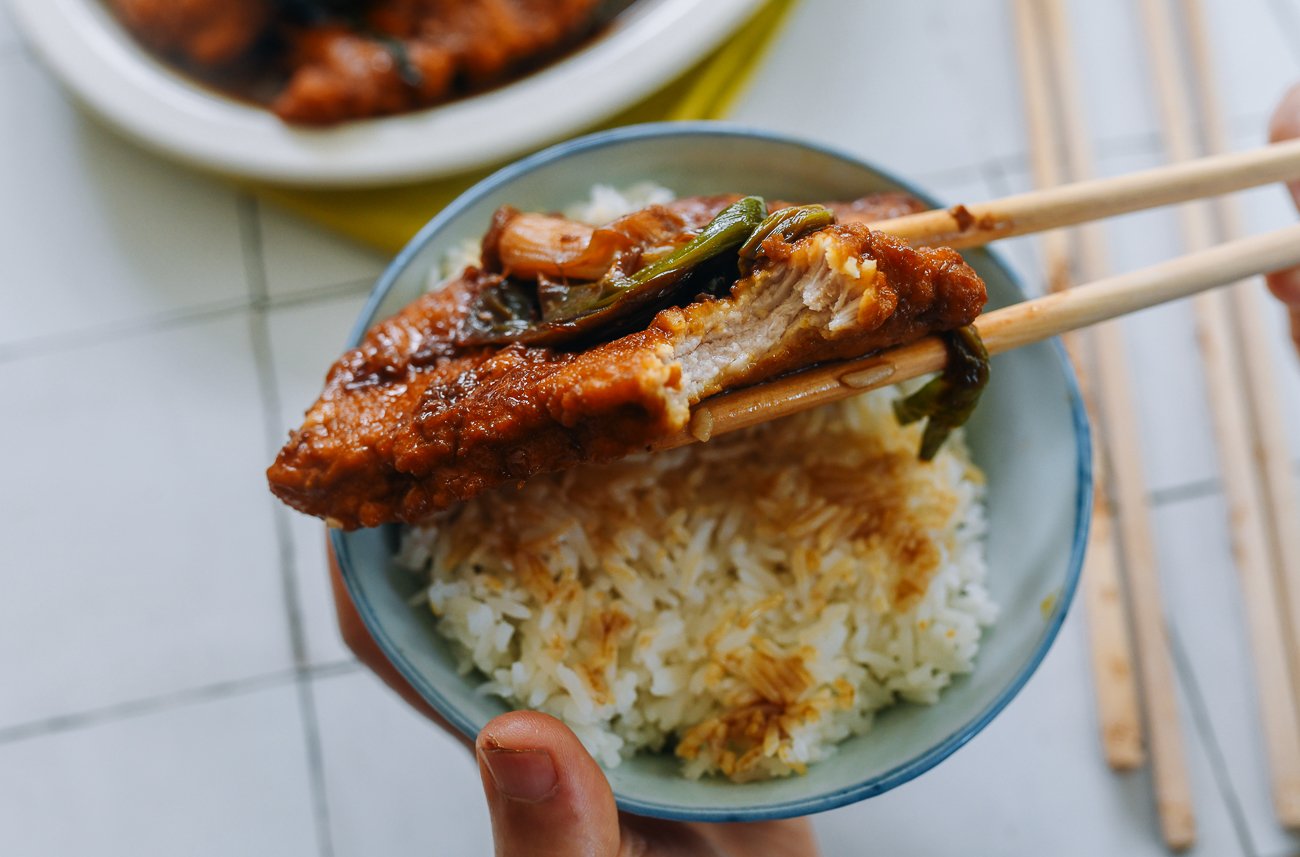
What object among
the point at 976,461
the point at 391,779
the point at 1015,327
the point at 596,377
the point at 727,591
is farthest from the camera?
the point at 391,779

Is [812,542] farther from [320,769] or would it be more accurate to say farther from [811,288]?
[320,769]

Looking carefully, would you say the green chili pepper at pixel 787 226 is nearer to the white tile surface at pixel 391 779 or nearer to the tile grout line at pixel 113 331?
the white tile surface at pixel 391 779

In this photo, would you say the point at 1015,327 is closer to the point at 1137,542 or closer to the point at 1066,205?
the point at 1066,205

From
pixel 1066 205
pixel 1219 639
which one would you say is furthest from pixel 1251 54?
pixel 1066 205

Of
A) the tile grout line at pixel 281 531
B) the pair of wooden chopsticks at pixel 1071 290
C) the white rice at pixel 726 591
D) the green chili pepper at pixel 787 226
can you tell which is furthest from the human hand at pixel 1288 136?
the tile grout line at pixel 281 531

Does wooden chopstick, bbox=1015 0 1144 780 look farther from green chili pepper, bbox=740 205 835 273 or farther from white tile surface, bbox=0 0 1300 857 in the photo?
green chili pepper, bbox=740 205 835 273
